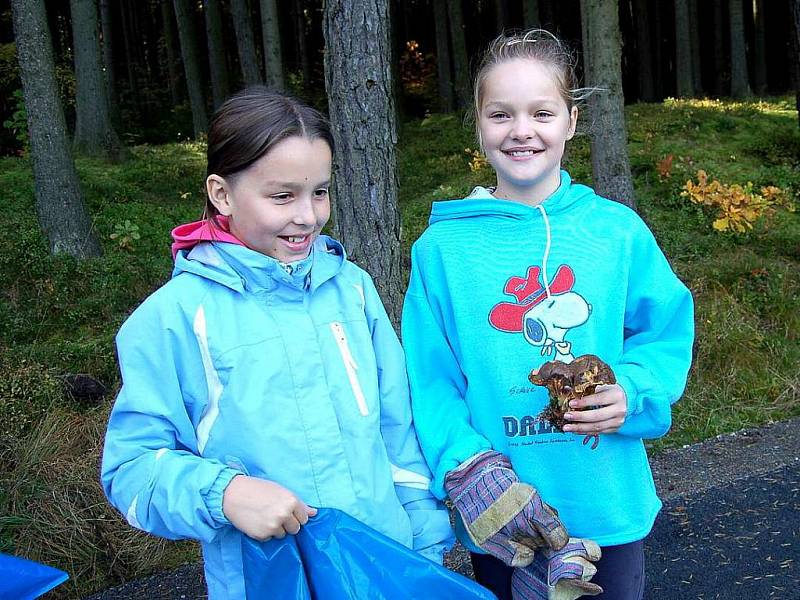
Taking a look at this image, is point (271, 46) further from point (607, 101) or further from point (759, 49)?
point (759, 49)

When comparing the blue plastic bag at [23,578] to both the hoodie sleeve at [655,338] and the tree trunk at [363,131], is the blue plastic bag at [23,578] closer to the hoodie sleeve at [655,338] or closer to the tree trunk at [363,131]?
the hoodie sleeve at [655,338]

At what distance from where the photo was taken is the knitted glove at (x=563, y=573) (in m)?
1.82

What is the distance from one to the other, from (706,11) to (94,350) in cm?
2661

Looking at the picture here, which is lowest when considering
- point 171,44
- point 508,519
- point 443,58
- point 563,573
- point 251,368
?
point 563,573

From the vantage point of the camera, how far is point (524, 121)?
2.00m

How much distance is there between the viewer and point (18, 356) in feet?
18.4

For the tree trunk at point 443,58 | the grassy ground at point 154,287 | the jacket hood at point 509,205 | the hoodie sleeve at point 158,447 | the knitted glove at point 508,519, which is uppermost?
the tree trunk at point 443,58

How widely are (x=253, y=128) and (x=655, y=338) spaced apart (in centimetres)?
111

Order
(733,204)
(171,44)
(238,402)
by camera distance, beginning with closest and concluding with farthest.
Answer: (238,402)
(733,204)
(171,44)

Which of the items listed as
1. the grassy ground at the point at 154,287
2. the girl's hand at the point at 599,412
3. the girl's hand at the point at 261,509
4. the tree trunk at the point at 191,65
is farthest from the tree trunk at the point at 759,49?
the girl's hand at the point at 261,509

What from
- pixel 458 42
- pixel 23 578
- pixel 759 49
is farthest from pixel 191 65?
pixel 23 578

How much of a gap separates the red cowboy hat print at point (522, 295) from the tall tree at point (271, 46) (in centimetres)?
1102

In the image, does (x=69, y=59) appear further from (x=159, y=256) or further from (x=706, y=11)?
(x=706, y=11)

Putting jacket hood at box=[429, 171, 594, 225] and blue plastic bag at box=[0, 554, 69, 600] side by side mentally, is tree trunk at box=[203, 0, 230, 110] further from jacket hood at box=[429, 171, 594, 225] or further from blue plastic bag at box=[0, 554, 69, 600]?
blue plastic bag at box=[0, 554, 69, 600]
